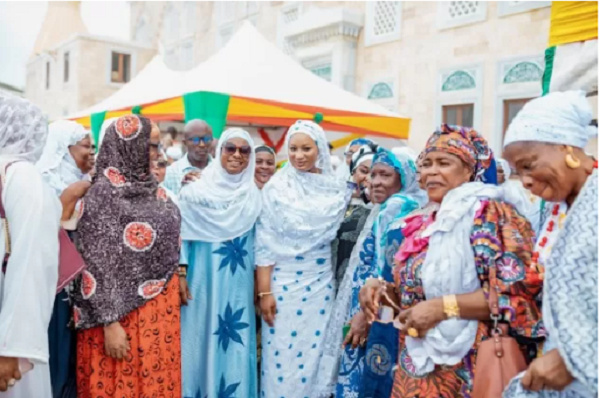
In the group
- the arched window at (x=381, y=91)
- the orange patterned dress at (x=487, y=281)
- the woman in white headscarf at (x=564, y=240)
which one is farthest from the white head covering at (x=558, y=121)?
the arched window at (x=381, y=91)

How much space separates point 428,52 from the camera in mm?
8977

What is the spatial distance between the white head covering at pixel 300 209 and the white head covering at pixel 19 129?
124cm

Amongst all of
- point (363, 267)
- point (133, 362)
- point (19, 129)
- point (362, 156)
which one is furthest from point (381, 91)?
point (19, 129)

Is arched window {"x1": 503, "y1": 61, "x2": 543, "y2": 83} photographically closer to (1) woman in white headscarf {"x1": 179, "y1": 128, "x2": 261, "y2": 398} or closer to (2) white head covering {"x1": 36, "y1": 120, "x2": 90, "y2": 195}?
(1) woman in white headscarf {"x1": 179, "y1": 128, "x2": 261, "y2": 398}

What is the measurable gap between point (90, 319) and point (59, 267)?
0.30 metres

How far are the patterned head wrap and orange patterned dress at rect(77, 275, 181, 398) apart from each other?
1.36 m

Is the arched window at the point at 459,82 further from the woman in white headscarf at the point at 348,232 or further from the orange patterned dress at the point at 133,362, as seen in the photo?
the orange patterned dress at the point at 133,362

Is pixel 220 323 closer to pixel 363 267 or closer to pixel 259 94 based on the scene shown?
pixel 363 267

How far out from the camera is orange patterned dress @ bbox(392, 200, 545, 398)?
1.50m

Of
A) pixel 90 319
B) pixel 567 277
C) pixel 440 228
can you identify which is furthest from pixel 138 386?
pixel 567 277

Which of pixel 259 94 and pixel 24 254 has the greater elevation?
pixel 259 94

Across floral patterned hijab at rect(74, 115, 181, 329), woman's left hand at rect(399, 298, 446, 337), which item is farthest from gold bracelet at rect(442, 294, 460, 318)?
floral patterned hijab at rect(74, 115, 181, 329)

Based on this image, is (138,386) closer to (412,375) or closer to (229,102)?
(412,375)

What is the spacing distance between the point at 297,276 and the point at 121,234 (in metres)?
0.96
